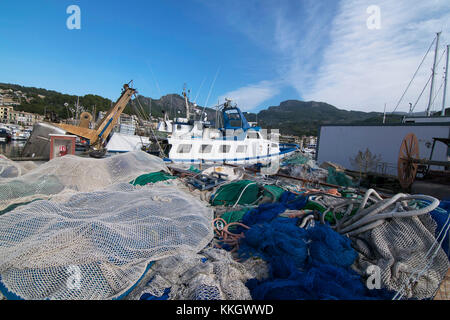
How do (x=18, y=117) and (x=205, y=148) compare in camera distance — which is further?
(x=18, y=117)

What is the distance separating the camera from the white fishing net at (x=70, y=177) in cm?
321

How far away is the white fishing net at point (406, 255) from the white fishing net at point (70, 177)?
4643mm

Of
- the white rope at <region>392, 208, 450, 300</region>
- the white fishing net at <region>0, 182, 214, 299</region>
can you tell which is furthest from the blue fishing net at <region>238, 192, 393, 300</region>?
the white fishing net at <region>0, 182, 214, 299</region>

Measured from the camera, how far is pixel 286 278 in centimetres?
198

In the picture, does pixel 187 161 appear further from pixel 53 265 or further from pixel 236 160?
pixel 53 265

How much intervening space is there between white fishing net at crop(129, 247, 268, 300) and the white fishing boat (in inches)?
402

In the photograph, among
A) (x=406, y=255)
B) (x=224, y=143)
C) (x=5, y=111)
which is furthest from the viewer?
(x=5, y=111)

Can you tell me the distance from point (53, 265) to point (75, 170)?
3552 millimetres

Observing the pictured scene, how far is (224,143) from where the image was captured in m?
13.2

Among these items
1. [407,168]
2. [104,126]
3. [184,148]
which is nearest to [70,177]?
[184,148]

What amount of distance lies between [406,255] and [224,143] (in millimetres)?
11415

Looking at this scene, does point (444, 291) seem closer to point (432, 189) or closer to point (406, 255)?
point (406, 255)

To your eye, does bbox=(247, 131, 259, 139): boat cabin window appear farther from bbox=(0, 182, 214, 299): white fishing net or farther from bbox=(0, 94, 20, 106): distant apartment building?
bbox=(0, 94, 20, 106): distant apartment building

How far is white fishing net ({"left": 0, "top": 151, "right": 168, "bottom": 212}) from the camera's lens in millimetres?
3209
